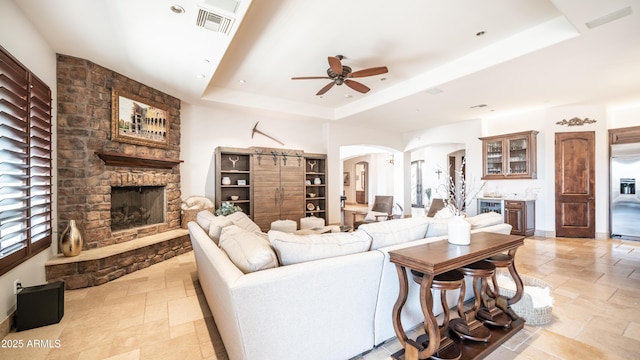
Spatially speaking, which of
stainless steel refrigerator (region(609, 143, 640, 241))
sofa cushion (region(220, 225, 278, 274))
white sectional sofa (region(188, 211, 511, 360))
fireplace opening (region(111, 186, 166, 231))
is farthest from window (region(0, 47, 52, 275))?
stainless steel refrigerator (region(609, 143, 640, 241))

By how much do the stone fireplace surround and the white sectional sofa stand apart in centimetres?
218

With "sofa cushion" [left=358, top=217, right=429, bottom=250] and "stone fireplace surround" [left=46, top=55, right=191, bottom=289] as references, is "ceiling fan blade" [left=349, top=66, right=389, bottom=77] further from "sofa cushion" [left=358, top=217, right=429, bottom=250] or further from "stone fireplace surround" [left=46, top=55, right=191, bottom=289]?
"stone fireplace surround" [left=46, top=55, right=191, bottom=289]

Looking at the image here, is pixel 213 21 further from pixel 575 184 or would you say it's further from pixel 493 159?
pixel 575 184

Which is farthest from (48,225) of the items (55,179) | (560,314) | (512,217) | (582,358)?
(512,217)

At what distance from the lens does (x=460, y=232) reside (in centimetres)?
213

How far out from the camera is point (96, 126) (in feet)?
12.0

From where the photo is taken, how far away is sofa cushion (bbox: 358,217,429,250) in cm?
213

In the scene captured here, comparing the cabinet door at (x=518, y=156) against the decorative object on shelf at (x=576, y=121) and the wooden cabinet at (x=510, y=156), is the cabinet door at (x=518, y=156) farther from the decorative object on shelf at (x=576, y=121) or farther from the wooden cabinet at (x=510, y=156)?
the decorative object on shelf at (x=576, y=121)

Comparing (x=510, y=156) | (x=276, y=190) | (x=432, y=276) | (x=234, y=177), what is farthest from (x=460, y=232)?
(x=510, y=156)

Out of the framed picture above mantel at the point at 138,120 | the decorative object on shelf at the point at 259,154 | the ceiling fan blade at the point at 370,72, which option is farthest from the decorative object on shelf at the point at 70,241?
the ceiling fan blade at the point at 370,72

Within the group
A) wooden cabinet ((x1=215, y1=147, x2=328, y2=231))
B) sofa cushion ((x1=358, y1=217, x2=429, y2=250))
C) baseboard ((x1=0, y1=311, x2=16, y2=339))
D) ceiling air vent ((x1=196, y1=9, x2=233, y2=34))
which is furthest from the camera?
wooden cabinet ((x1=215, y1=147, x2=328, y2=231))

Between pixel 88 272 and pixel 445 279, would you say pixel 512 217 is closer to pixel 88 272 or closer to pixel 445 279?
pixel 445 279

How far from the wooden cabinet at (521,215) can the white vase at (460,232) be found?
15.8 feet

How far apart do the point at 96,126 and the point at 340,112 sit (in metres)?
4.66
